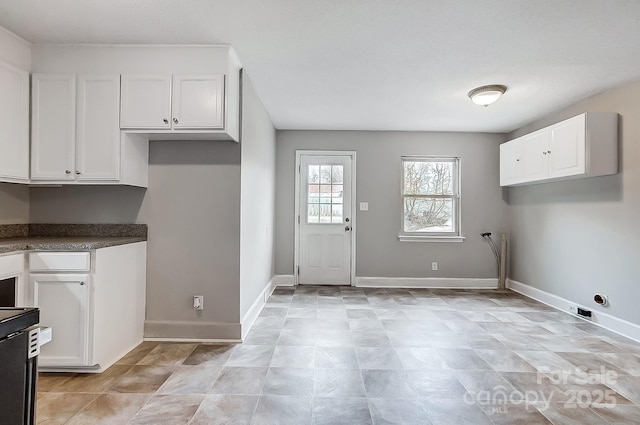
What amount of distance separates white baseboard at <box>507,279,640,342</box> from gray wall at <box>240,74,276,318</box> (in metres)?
3.47

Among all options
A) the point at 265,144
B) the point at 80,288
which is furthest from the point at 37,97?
the point at 265,144

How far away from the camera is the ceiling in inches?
82.3

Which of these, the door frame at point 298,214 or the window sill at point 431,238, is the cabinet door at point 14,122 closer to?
the door frame at point 298,214

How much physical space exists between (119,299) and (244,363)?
104 cm

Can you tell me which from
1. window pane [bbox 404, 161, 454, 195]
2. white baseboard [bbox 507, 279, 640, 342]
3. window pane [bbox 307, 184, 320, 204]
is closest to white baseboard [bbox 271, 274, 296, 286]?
window pane [bbox 307, 184, 320, 204]

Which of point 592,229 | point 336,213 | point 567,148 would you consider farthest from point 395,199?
point 592,229

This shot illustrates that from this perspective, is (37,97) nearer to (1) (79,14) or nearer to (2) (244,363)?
(1) (79,14)

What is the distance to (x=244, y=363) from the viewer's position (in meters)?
2.43

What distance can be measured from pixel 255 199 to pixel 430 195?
285 centimetres

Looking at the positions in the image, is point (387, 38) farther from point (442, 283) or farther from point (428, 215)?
point (442, 283)

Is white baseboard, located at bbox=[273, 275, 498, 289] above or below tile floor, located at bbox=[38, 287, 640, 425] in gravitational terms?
above

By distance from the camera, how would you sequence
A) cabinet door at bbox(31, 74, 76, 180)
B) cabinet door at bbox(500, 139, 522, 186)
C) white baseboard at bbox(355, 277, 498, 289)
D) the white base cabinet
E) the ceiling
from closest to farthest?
1. the ceiling
2. the white base cabinet
3. cabinet door at bbox(31, 74, 76, 180)
4. cabinet door at bbox(500, 139, 522, 186)
5. white baseboard at bbox(355, 277, 498, 289)

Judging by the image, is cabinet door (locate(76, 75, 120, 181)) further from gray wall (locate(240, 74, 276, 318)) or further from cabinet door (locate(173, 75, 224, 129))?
gray wall (locate(240, 74, 276, 318))

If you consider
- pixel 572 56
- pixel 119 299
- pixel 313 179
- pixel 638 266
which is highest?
pixel 572 56
